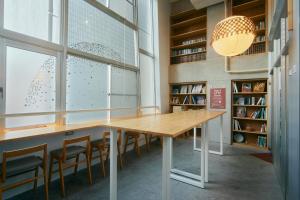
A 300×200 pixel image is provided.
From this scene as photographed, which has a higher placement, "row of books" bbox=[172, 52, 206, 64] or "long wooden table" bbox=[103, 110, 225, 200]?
"row of books" bbox=[172, 52, 206, 64]

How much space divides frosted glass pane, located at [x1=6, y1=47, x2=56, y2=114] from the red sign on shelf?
417 cm

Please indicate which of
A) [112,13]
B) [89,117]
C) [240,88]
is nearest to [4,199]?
[89,117]

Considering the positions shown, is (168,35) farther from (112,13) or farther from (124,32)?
(112,13)

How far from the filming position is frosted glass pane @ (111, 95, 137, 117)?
408 centimetres

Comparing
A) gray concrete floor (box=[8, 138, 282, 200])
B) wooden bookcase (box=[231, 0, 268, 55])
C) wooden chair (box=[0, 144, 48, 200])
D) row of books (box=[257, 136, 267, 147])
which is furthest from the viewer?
wooden bookcase (box=[231, 0, 268, 55])

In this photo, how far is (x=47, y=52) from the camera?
2.81m

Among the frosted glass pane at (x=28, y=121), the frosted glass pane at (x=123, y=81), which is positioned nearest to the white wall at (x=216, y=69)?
the frosted glass pane at (x=123, y=81)

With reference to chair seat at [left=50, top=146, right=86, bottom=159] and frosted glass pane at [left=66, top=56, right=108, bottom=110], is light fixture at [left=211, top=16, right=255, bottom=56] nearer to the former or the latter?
frosted glass pane at [left=66, top=56, right=108, bottom=110]

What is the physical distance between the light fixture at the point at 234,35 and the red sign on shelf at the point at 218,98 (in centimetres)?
252

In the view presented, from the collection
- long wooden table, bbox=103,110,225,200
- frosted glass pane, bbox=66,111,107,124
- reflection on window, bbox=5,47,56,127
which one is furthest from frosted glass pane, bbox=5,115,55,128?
long wooden table, bbox=103,110,225,200

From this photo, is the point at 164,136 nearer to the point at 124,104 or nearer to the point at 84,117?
the point at 84,117

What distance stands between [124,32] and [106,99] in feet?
6.05

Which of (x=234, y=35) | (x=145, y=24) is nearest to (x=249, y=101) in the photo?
(x=234, y=35)

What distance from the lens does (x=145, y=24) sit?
208 inches
